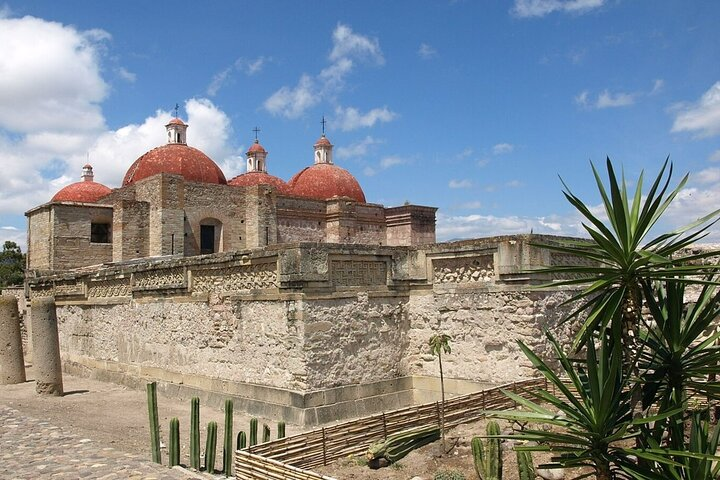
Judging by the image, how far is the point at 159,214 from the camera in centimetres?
2491

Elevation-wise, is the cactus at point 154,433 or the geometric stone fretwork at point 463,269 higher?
the geometric stone fretwork at point 463,269

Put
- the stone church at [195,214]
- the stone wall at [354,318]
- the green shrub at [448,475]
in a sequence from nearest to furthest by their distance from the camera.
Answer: the green shrub at [448,475]
the stone wall at [354,318]
the stone church at [195,214]

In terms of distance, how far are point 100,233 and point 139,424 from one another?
57.6ft

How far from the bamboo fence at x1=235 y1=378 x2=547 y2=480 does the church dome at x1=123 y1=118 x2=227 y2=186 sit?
828 inches

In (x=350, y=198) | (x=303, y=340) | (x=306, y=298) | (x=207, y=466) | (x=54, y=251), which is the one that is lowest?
(x=207, y=466)

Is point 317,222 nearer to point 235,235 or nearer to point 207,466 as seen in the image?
point 235,235

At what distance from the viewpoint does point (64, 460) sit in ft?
26.0

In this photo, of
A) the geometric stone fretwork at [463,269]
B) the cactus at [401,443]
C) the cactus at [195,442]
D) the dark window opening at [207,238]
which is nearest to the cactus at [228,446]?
the cactus at [195,442]

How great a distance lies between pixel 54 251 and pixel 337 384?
57.8ft

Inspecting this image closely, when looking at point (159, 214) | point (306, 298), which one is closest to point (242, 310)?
point (306, 298)

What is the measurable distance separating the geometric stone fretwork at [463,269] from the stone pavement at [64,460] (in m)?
4.91

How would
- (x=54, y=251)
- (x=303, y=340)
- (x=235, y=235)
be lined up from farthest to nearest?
(x=235, y=235), (x=54, y=251), (x=303, y=340)

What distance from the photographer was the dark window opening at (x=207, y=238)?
26.6 meters

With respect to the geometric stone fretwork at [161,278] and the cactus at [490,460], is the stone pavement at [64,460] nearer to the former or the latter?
the cactus at [490,460]
